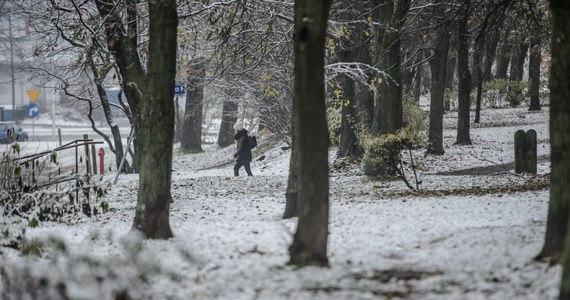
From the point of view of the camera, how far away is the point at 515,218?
30.1 ft

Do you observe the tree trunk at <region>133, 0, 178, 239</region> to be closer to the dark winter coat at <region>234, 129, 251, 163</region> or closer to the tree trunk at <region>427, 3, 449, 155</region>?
the dark winter coat at <region>234, 129, 251, 163</region>

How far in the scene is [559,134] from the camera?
6410mm

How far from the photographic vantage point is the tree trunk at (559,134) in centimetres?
639

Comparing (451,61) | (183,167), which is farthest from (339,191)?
(451,61)

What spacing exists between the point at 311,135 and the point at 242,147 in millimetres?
13771

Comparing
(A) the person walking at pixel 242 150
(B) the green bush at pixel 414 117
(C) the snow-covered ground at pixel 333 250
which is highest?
(B) the green bush at pixel 414 117

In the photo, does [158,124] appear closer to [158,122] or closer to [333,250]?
[158,122]

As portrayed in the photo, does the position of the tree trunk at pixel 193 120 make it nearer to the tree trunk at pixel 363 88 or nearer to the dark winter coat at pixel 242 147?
the dark winter coat at pixel 242 147

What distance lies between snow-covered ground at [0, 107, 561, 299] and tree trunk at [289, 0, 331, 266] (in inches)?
10.1

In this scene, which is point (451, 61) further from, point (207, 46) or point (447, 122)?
point (207, 46)

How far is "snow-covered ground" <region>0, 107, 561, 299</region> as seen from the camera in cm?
A: 594

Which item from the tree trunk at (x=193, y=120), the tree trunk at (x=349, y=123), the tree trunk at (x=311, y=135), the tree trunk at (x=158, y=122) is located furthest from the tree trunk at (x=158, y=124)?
the tree trunk at (x=193, y=120)

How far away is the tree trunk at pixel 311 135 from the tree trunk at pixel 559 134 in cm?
205

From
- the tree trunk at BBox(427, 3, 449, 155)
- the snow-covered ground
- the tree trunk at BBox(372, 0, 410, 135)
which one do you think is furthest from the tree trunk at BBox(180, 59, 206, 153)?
the snow-covered ground
